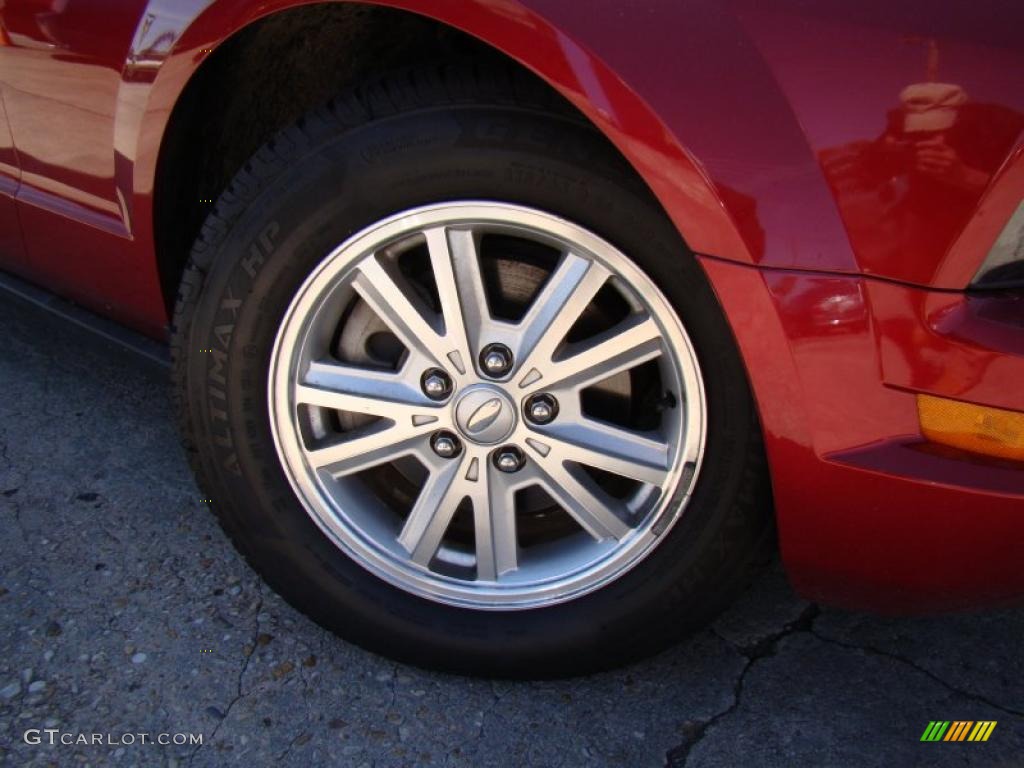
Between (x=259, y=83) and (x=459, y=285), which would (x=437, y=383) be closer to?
(x=459, y=285)

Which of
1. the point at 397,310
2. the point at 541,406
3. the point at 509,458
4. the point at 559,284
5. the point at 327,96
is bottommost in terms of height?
the point at 509,458

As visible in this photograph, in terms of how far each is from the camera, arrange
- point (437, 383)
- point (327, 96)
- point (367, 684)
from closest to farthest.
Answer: point (437, 383) → point (367, 684) → point (327, 96)

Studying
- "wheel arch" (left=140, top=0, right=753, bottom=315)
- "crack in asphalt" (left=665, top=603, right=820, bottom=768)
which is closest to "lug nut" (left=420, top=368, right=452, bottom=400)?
"wheel arch" (left=140, top=0, right=753, bottom=315)

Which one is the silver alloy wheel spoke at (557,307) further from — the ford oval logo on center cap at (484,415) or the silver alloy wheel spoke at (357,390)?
the silver alloy wheel spoke at (357,390)

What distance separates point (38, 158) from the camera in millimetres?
2129

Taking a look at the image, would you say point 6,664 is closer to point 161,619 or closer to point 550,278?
point 161,619

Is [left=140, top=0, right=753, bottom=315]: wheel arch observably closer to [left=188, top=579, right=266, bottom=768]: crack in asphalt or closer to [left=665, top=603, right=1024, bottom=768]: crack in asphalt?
[left=188, top=579, right=266, bottom=768]: crack in asphalt

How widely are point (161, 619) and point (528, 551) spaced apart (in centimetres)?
71

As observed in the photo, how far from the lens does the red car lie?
135cm

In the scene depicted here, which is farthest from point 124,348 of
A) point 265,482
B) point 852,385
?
point 852,385

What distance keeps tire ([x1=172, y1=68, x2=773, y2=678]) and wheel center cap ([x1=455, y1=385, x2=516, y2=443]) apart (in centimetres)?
2

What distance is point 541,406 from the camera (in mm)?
1771

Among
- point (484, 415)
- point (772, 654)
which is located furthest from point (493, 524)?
point (772, 654)

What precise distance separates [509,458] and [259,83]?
86 centimetres
